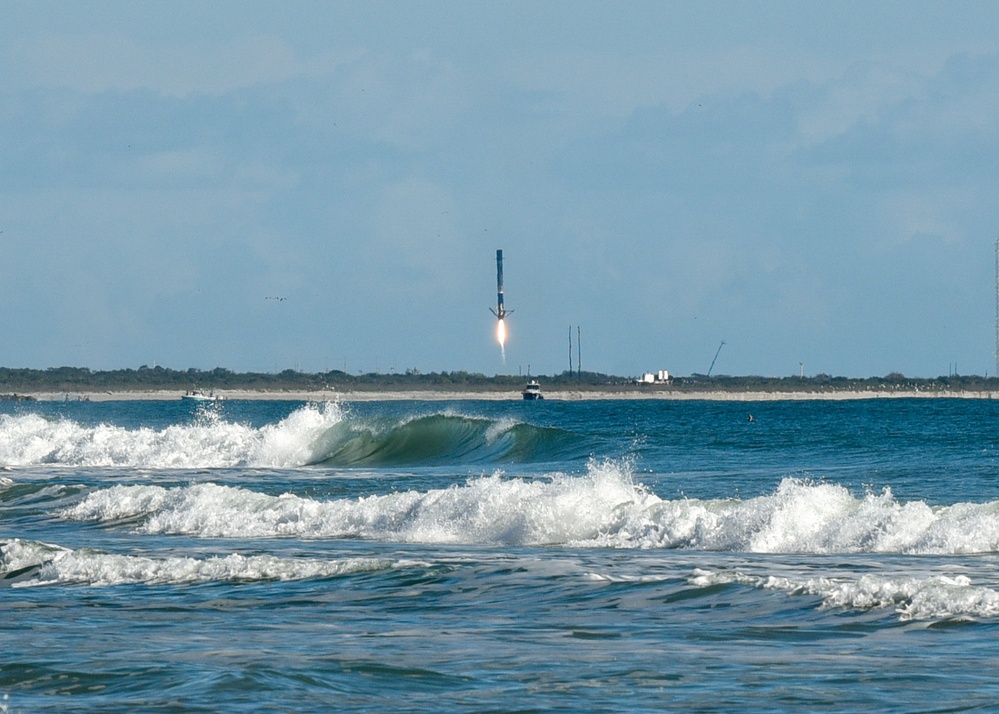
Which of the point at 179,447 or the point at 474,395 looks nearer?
the point at 179,447

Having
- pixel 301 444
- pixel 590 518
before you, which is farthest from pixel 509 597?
pixel 301 444

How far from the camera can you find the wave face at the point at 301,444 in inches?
1929

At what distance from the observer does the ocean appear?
10711mm

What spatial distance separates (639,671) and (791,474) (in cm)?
2411

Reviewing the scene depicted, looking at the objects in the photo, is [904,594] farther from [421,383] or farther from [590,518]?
[421,383]

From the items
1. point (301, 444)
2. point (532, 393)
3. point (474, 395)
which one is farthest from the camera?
point (474, 395)

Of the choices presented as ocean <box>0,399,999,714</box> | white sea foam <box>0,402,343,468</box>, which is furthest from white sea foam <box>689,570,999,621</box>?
white sea foam <box>0,402,343,468</box>

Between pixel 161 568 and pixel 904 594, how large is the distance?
8.55 metres

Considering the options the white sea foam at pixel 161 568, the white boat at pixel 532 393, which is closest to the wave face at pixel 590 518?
the white sea foam at pixel 161 568

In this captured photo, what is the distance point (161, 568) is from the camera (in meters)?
17.4

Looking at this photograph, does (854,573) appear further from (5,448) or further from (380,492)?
(5,448)

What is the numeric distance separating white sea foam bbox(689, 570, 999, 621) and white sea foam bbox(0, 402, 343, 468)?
3436 cm

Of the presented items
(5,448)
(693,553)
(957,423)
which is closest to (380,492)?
(693,553)

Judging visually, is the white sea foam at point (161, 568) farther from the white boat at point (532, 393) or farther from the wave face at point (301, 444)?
the white boat at point (532, 393)
